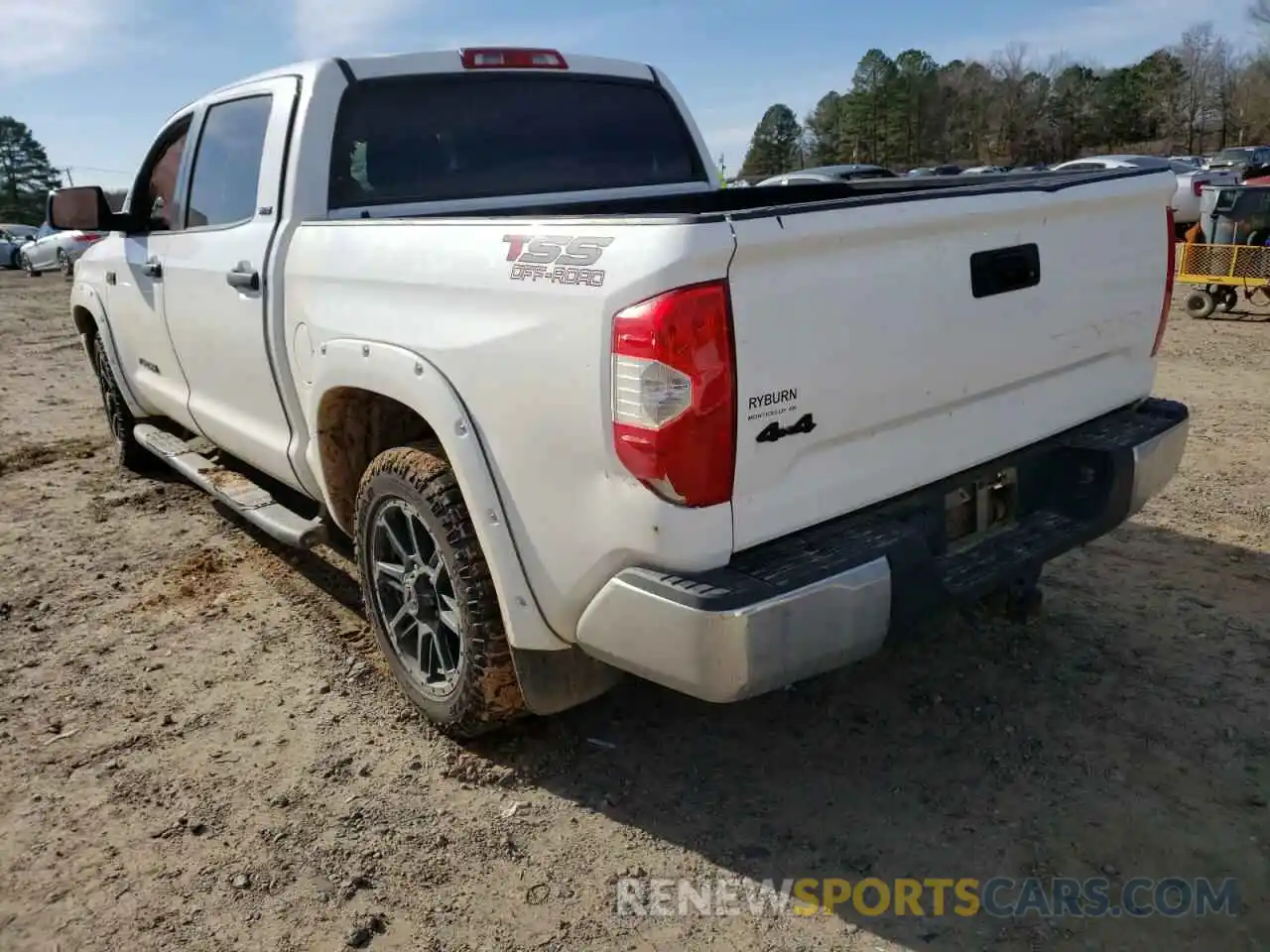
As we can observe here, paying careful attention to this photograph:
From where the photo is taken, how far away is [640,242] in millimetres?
2152

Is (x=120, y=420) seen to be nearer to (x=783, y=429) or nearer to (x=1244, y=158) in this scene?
(x=783, y=429)

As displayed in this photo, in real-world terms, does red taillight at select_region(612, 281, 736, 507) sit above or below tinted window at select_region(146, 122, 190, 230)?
below

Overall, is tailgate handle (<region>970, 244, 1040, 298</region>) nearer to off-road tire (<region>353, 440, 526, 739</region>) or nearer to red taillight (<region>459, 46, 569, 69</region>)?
off-road tire (<region>353, 440, 526, 739</region>)

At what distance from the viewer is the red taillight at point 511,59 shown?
395 cm

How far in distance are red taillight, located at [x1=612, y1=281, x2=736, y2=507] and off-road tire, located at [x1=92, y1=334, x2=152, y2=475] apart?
4.75 metres

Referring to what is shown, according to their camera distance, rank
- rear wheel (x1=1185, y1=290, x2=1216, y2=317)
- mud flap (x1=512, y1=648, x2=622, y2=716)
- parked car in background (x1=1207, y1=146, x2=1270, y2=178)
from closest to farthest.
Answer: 1. mud flap (x1=512, y1=648, x2=622, y2=716)
2. rear wheel (x1=1185, y1=290, x2=1216, y2=317)
3. parked car in background (x1=1207, y1=146, x2=1270, y2=178)

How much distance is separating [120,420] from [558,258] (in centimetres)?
488

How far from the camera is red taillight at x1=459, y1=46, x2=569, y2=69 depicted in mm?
3945

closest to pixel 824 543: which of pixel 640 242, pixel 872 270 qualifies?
pixel 872 270

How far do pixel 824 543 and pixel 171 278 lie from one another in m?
3.30

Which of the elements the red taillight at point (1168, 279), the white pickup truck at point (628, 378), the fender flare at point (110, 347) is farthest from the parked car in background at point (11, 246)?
the red taillight at point (1168, 279)

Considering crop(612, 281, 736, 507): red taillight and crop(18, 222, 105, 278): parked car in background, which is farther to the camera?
crop(18, 222, 105, 278): parked car in background

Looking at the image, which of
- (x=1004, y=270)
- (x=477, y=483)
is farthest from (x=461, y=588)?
(x=1004, y=270)

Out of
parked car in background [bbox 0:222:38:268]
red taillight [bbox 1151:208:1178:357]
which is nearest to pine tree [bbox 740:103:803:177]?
parked car in background [bbox 0:222:38:268]
